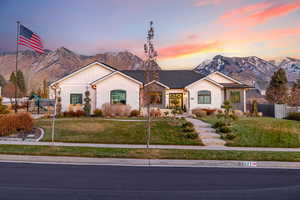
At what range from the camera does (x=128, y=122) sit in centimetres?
1945

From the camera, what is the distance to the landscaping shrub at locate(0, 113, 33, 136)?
16.1 meters

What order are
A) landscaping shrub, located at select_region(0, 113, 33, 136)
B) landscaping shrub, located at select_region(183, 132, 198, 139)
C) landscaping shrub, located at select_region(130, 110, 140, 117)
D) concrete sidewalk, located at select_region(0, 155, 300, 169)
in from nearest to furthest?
concrete sidewalk, located at select_region(0, 155, 300, 169)
landscaping shrub, located at select_region(183, 132, 198, 139)
landscaping shrub, located at select_region(0, 113, 33, 136)
landscaping shrub, located at select_region(130, 110, 140, 117)

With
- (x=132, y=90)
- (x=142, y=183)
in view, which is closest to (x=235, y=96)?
(x=132, y=90)

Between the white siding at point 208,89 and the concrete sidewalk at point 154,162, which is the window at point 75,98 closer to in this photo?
the white siding at point 208,89

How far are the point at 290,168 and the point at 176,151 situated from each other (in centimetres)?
490

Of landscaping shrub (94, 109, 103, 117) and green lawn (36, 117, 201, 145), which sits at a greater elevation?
landscaping shrub (94, 109, 103, 117)

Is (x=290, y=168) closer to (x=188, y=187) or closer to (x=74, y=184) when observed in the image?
(x=188, y=187)

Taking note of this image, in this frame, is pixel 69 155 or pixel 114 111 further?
pixel 114 111

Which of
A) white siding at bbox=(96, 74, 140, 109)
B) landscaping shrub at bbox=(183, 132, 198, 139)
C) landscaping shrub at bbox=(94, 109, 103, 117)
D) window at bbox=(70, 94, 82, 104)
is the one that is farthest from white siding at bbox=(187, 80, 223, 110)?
landscaping shrub at bbox=(183, 132, 198, 139)

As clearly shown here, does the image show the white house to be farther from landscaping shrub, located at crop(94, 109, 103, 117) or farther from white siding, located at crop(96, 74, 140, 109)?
landscaping shrub, located at crop(94, 109, 103, 117)

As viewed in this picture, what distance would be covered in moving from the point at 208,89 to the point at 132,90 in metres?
8.80

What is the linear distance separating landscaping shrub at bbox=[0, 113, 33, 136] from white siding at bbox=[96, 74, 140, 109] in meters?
11.0

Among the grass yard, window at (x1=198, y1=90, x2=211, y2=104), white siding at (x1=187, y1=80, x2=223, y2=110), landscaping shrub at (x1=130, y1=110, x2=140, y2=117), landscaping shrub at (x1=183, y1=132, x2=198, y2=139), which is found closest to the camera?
the grass yard

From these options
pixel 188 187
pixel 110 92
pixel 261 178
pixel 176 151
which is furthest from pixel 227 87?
pixel 188 187
